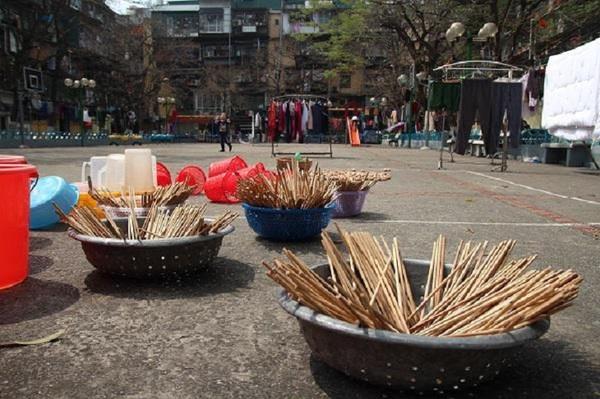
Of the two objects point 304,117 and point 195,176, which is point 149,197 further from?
point 304,117

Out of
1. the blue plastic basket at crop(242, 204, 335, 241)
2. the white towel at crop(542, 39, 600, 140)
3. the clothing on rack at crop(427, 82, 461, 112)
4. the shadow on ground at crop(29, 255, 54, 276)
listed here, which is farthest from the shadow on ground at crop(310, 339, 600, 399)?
the clothing on rack at crop(427, 82, 461, 112)

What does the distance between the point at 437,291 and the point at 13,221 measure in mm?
2165

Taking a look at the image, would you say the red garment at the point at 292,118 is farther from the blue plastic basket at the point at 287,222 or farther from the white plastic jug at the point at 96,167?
the blue plastic basket at the point at 287,222

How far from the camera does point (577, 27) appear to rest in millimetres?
19406

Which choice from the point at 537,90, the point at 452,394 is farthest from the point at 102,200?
the point at 537,90

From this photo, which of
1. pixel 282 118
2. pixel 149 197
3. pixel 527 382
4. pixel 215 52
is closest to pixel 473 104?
pixel 282 118

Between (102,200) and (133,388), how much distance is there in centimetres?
248

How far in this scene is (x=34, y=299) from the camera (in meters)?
2.78

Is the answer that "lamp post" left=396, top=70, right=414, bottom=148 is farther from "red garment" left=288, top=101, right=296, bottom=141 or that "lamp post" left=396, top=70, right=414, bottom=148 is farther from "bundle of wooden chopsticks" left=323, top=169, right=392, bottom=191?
"bundle of wooden chopsticks" left=323, top=169, right=392, bottom=191

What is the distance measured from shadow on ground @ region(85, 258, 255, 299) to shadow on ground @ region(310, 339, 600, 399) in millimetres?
1049

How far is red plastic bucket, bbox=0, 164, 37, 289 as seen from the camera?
2.71 m

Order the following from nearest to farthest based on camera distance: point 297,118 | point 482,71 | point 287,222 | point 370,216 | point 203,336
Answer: point 203,336
point 287,222
point 370,216
point 482,71
point 297,118

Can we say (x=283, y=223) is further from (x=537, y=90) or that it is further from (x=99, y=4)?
(x=99, y=4)

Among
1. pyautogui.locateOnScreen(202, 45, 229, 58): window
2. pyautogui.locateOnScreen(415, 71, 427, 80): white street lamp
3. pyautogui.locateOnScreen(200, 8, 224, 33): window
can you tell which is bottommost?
pyautogui.locateOnScreen(415, 71, 427, 80): white street lamp
